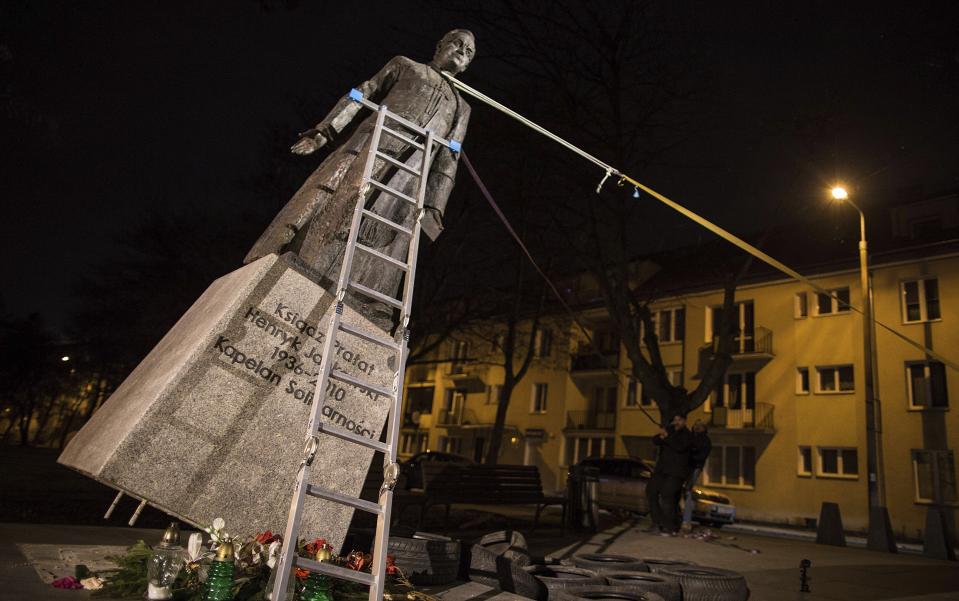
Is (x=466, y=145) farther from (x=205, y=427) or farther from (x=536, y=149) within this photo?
(x=205, y=427)

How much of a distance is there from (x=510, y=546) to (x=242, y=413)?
303 cm

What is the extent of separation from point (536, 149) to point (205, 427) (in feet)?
46.0

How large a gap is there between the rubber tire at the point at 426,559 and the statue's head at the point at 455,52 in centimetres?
421

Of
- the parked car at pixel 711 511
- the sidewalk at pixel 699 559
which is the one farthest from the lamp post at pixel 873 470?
the parked car at pixel 711 511

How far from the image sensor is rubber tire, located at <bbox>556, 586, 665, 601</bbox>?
461 centimetres

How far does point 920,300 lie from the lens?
25156 mm

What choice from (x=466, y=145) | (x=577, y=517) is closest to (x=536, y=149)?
(x=466, y=145)

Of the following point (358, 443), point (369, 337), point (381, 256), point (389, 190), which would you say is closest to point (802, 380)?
point (389, 190)

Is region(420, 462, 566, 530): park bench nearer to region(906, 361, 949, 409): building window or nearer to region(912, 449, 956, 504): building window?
region(912, 449, 956, 504): building window

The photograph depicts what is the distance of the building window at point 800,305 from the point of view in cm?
2823

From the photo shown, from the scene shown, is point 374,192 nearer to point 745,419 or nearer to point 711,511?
point 711,511

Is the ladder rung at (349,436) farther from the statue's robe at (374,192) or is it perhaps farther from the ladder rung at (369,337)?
the statue's robe at (374,192)

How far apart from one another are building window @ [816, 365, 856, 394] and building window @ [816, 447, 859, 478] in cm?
238

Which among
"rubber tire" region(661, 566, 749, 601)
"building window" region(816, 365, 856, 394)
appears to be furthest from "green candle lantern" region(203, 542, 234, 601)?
"building window" region(816, 365, 856, 394)
